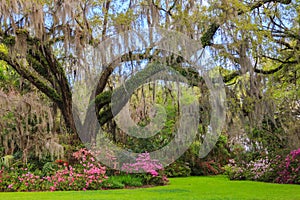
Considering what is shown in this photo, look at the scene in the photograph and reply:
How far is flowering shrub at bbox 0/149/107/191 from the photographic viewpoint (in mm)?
7164

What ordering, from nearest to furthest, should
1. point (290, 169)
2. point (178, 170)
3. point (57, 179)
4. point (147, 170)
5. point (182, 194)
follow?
point (182, 194)
point (57, 179)
point (290, 169)
point (147, 170)
point (178, 170)

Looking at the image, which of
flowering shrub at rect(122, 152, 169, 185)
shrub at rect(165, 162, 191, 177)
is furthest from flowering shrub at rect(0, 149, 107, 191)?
shrub at rect(165, 162, 191, 177)

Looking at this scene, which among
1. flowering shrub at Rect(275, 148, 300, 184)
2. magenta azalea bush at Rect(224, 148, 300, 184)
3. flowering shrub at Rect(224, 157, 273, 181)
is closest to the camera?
flowering shrub at Rect(275, 148, 300, 184)

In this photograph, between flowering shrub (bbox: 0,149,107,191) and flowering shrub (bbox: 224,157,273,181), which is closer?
flowering shrub (bbox: 0,149,107,191)

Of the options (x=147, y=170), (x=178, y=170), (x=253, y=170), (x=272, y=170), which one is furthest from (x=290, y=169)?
(x=178, y=170)

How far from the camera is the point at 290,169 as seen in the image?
819 centimetres

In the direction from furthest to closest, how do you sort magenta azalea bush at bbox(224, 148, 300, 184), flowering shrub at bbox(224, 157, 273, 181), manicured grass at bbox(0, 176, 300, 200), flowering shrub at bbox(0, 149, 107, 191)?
flowering shrub at bbox(224, 157, 273, 181), magenta azalea bush at bbox(224, 148, 300, 184), flowering shrub at bbox(0, 149, 107, 191), manicured grass at bbox(0, 176, 300, 200)

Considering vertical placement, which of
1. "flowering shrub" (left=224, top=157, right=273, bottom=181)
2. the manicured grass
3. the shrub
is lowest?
the shrub

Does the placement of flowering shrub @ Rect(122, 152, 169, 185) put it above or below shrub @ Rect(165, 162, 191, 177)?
above

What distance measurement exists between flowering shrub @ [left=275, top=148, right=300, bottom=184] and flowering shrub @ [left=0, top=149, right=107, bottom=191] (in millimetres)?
3731

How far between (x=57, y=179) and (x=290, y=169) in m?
4.79

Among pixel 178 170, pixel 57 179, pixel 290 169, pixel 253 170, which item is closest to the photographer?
pixel 57 179

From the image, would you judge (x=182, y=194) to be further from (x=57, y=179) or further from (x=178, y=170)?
(x=178, y=170)

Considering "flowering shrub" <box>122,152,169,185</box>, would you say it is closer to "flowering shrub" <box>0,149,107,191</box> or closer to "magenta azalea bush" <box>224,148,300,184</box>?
"flowering shrub" <box>0,149,107,191</box>
